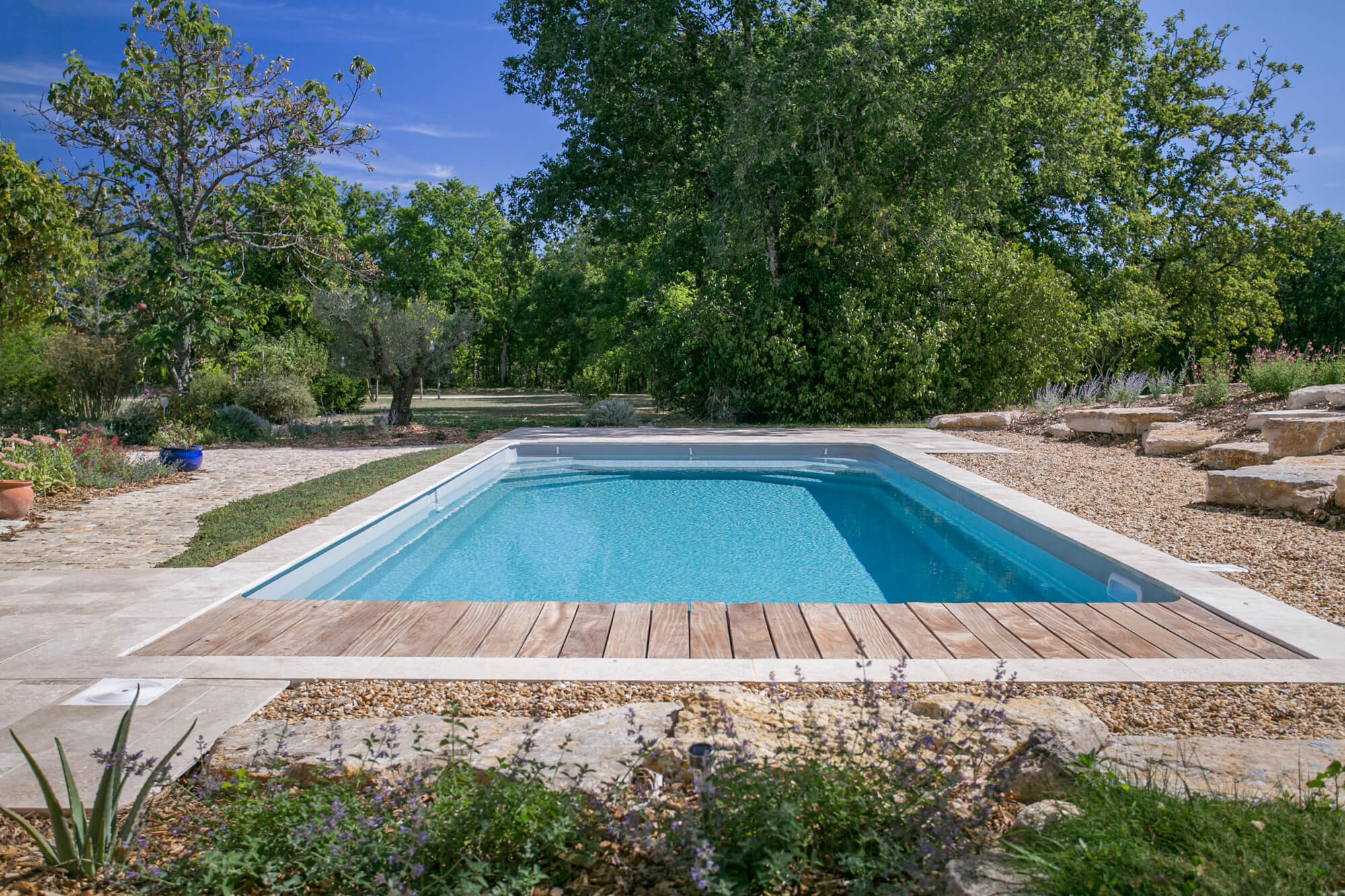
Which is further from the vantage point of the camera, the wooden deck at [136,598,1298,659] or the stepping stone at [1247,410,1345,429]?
the stepping stone at [1247,410,1345,429]

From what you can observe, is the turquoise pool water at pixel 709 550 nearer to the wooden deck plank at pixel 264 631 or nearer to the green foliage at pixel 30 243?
the wooden deck plank at pixel 264 631

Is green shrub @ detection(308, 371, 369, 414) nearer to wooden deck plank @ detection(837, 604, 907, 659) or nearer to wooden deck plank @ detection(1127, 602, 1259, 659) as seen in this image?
wooden deck plank @ detection(837, 604, 907, 659)

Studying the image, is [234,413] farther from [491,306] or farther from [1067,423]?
[491,306]

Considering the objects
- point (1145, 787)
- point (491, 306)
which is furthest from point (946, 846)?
point (491, 306)

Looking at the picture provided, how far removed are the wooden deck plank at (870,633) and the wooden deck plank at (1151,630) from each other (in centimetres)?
112

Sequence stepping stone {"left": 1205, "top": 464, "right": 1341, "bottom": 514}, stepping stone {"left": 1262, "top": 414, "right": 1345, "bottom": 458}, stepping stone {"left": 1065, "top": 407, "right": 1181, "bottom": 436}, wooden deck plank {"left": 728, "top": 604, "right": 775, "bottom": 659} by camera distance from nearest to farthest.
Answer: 1. wooden deck plank {"left": 728, "top": 604, "right": 775, "bottom": 659}
2. stepping stone {"left": 1205, "top": 464, "right": 1341, "bottom": 514}
3. stepping stone {"left": 1262, "top": 414, "right": 1345, "bottom": 458}
4. stepping stone {"left": 1065, "top": 407, "right": 1181, "bottom": 436}

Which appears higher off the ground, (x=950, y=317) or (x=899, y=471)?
(x=950, y=317)

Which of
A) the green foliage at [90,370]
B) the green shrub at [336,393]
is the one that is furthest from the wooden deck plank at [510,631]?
the green shrub at [336,393]

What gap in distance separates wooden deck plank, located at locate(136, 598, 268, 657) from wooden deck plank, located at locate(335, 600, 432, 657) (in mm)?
539

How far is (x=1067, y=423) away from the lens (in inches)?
465

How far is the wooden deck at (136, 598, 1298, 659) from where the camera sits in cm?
349

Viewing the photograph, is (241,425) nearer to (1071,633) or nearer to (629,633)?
(629,633)

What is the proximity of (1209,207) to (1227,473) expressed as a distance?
19082 millimetres

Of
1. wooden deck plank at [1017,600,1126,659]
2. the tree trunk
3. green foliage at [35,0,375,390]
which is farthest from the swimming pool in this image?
green foliage at [35,0,375,390]
